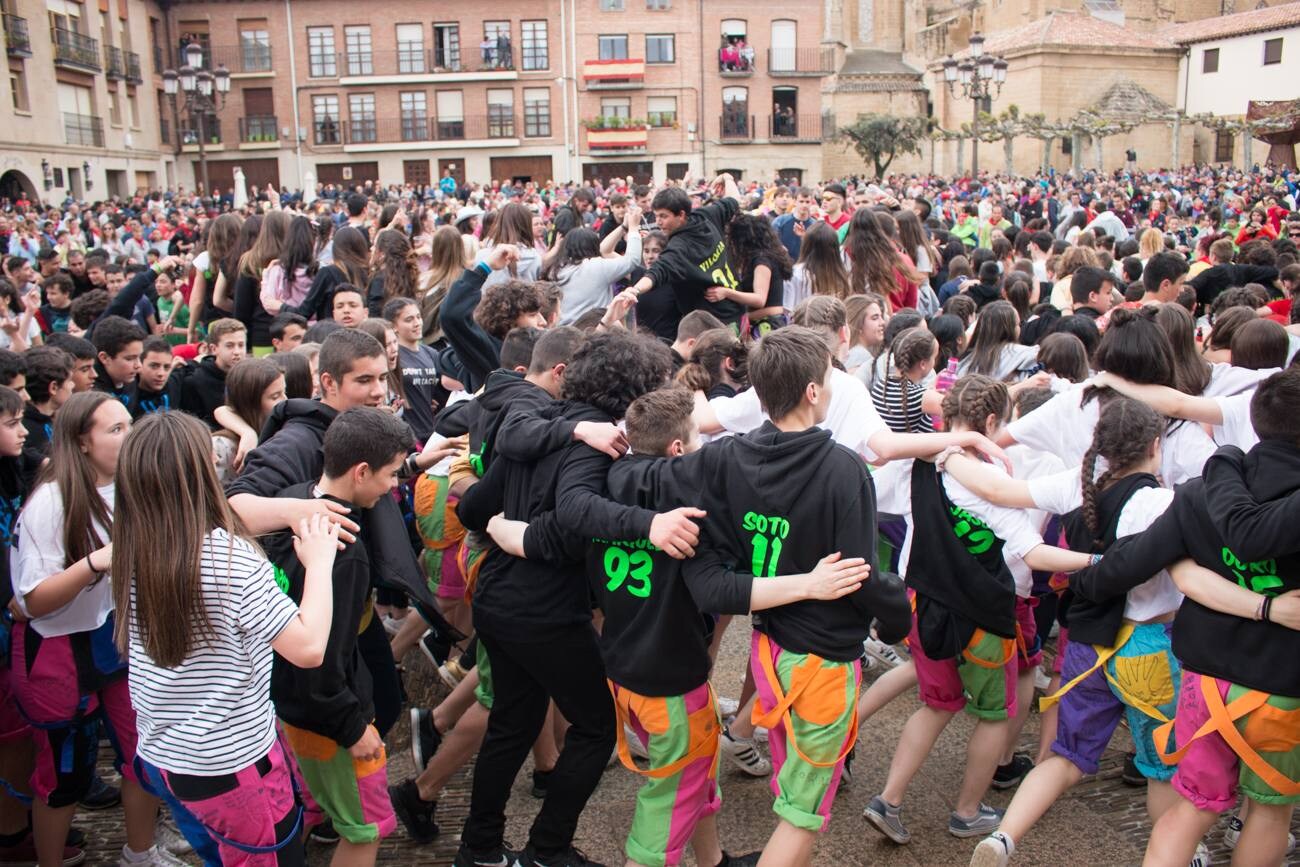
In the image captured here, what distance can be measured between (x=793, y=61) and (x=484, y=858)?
4338 cm

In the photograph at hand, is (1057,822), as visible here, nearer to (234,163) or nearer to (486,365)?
(486,365)

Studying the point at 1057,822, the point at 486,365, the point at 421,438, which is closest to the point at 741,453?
the point at 1057,822

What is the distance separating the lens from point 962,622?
3.57m

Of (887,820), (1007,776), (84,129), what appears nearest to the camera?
(887,820)

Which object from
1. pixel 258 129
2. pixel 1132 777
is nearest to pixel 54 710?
pixel 1132 777

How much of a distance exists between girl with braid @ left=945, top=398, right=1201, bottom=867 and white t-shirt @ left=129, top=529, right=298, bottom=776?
7.07ft

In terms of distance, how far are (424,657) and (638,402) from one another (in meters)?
2.78

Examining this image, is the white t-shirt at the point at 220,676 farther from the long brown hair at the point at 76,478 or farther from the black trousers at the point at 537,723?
the black trousers at the point at 537,723

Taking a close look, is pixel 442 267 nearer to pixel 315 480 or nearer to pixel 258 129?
pixel 315 480

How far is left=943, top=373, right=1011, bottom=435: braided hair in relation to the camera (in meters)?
3.59

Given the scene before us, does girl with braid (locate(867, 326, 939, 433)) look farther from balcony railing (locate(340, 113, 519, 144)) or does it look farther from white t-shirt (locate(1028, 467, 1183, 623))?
balcony railing (locate(340, 113, 519, 144))

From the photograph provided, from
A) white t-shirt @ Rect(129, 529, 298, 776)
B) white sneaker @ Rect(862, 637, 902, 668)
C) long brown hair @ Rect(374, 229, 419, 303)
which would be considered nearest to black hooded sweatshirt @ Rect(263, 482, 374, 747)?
white t-shirt @ Rect(129, 529, 298, 776)

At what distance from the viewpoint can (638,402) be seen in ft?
10.2

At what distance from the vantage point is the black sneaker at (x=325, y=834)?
3777 millimetres
